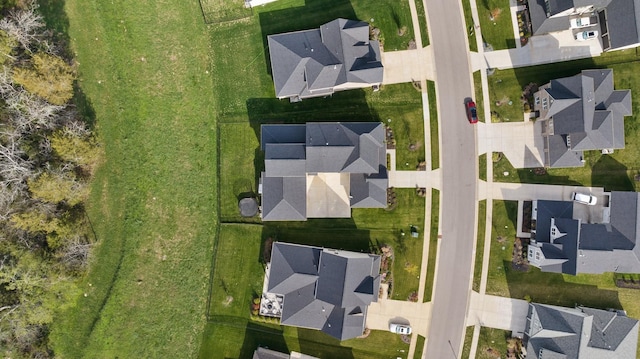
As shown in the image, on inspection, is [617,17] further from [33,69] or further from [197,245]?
[33,69]

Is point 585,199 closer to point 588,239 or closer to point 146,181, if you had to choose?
point 588,239

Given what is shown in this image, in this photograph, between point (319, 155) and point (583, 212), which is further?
point (583, 212)

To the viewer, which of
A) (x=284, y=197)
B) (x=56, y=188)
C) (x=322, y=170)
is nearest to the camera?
(x=56, y=188)

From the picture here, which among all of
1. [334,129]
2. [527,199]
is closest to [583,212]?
[527,199]

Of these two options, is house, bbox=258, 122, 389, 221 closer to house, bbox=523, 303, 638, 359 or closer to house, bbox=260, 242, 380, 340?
house, bbox=260, 242, 380, 340

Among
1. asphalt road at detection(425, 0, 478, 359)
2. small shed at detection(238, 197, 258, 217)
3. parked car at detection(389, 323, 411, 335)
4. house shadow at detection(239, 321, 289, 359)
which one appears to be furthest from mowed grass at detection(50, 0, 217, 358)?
asphalt road at detection(425, 0, 478, 359)

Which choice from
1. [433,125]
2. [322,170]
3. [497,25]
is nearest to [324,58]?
[322,170]
